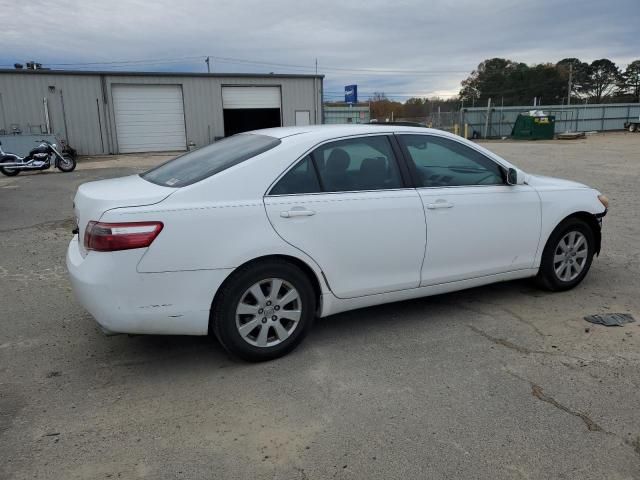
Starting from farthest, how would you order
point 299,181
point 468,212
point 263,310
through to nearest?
1. point 468,212
2. point 299,181
3. point 263,310

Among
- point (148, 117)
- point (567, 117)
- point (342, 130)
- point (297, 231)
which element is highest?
point (148, 117)

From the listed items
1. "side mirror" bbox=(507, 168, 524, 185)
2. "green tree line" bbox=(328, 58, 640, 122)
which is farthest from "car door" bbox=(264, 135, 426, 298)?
"green tree line" bbox=(328, 58, 640, 122)

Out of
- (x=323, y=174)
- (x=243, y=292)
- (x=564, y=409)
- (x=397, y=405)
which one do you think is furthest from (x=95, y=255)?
(x=564, y=409)

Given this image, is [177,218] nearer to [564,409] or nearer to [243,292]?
[243,292]

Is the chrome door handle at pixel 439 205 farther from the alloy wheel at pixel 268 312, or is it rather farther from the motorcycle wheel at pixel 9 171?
the motorcycle wheel at pixel 9 171

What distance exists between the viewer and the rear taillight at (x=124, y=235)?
3137 mm

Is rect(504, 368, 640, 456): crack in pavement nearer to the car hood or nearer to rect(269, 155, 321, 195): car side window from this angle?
rect(269, 155, 321, 195): car side window

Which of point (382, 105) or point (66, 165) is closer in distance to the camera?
point (66, 165)

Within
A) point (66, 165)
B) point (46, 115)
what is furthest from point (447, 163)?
point (46, 115)

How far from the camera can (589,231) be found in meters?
4.96

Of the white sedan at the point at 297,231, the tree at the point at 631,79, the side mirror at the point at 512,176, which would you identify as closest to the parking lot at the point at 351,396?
the white sedan at the point at 297,231

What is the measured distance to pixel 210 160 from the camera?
388cm

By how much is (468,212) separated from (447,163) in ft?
1.47

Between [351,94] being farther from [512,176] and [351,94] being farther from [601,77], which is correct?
[601,77]
